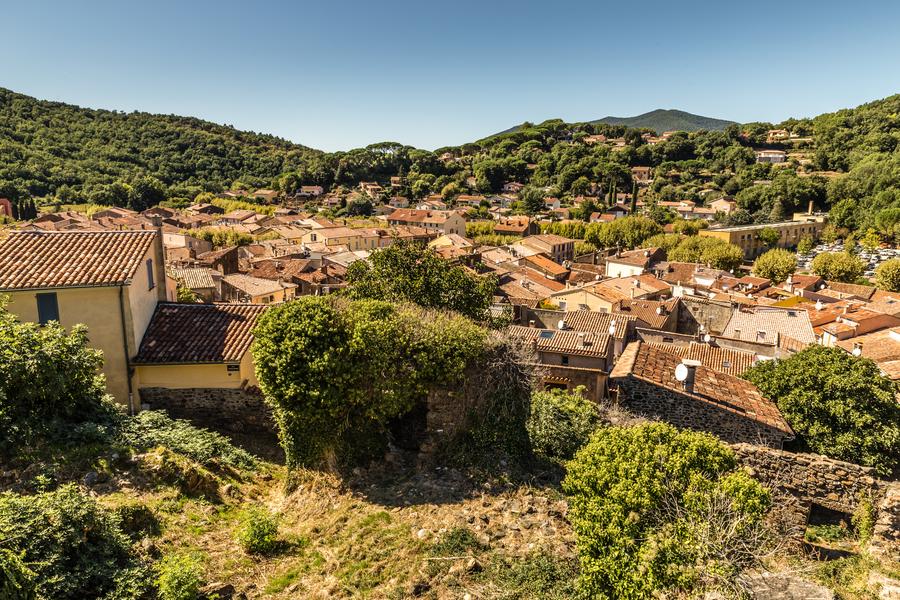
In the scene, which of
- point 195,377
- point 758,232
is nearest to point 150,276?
point 195,377

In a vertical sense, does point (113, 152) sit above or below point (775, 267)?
above

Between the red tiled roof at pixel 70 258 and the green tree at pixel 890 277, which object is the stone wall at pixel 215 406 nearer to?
the red tiled roof at pixel 70 258

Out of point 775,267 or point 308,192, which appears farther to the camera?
point 308,192

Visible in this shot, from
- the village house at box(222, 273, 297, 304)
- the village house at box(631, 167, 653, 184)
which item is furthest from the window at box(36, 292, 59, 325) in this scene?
the village house at box(631, 167, 653, 184)

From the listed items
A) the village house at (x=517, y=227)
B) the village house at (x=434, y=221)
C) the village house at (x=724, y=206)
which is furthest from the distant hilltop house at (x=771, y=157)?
the village house at (x=434, y=221)

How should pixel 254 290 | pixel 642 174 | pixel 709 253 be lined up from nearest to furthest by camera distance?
1. pixel 254 290
2. pixel 709 253
3. pixel 642 174

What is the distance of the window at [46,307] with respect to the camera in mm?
13312

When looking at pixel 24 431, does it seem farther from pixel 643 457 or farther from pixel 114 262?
pixel 643 457

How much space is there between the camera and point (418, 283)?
18.5 meters

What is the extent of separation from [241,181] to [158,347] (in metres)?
138

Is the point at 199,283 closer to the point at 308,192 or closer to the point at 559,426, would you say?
the point at 559,426

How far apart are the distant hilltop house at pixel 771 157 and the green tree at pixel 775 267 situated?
9022 centimetres

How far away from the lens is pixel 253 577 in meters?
8.06

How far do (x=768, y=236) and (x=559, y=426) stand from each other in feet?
280
